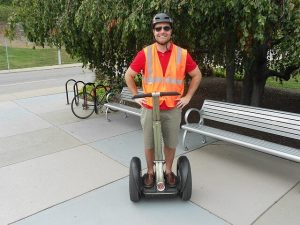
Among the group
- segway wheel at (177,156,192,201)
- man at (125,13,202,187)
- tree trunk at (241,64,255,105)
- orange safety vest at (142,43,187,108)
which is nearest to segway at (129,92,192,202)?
segway wheel at (177,156,192,201)

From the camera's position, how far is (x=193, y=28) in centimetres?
449

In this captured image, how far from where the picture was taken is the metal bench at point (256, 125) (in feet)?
13.4

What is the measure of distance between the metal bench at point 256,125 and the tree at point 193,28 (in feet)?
2.38

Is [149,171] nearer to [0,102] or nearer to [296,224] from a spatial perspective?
[296,224]

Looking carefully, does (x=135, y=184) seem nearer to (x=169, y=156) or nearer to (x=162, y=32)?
(x=169, y=156)

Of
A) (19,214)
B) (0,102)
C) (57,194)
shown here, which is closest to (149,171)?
(57,194)

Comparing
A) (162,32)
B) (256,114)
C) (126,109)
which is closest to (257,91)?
(256,114)

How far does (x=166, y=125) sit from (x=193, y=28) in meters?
1.66

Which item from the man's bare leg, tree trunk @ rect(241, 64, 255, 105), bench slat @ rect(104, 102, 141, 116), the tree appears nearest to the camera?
the man's bare leg

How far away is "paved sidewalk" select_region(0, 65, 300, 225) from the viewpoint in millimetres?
3381

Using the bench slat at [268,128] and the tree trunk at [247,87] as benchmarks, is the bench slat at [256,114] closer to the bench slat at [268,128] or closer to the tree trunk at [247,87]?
the bench slat at [268,128]

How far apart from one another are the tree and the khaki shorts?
4.13 feet

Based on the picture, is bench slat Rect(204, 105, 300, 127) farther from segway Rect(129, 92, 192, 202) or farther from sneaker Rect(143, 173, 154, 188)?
sneaker Rect(143, 173, 154, 188)

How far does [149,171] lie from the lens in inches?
143
